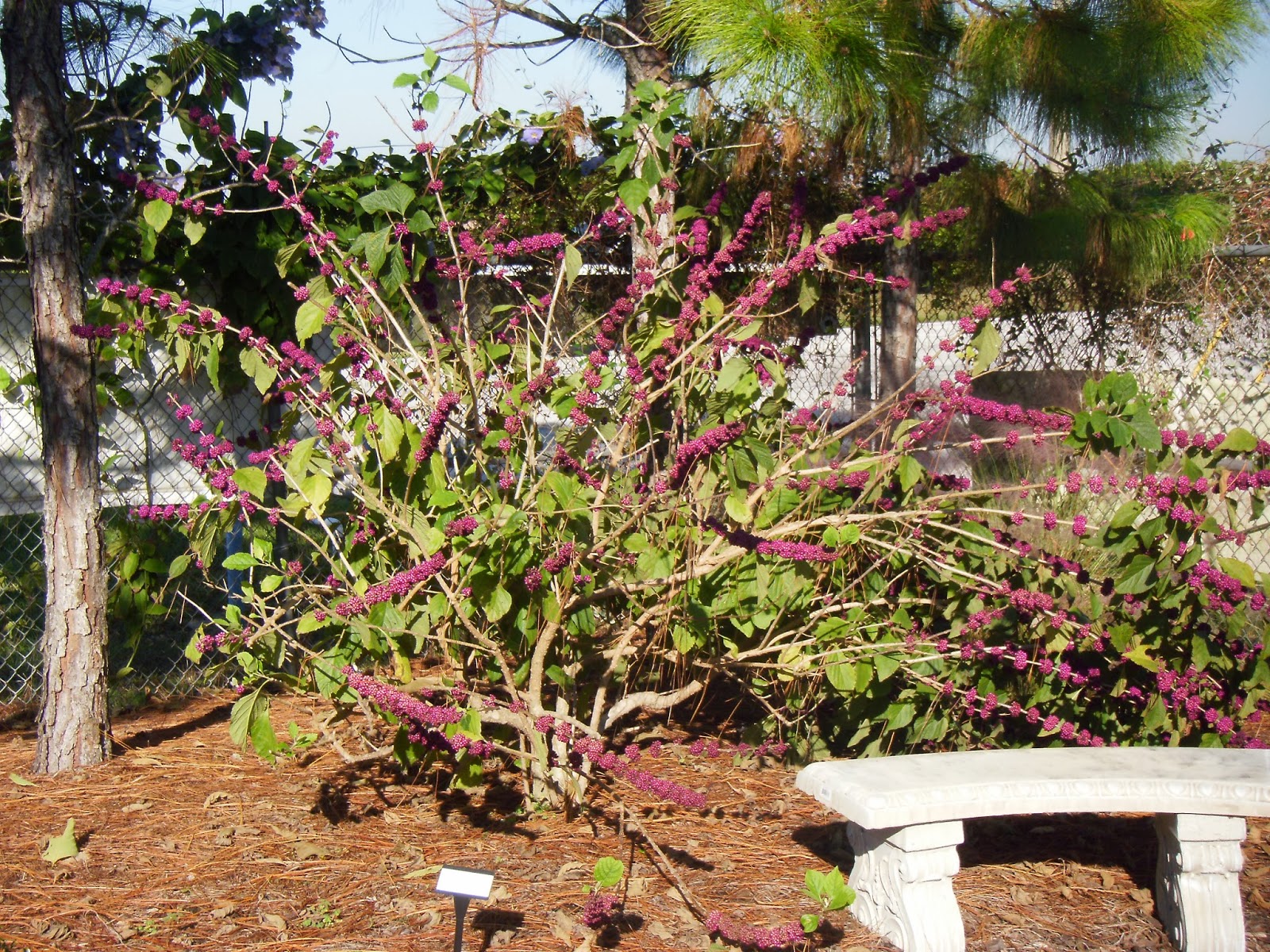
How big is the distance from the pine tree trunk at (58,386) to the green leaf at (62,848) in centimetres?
64

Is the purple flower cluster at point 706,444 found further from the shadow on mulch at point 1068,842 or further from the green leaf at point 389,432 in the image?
the shadow on mulch at point 1068,842

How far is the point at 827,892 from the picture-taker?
8.72 feet

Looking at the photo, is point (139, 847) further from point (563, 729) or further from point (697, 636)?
point (697, 636)

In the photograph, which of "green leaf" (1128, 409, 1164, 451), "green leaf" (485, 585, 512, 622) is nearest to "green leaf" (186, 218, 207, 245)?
"green leaf" (485, 585, 512, 622)

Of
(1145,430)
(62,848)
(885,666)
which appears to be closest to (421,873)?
(62,848)

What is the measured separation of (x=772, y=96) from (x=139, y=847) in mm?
3286

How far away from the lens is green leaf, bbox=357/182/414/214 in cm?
334

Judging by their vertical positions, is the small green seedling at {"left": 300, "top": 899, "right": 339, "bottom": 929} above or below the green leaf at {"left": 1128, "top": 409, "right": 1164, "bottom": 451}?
below

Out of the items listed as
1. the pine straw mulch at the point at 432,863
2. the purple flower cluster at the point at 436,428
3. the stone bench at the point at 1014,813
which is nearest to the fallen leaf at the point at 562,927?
the pine straw mulch at the point at 432,863

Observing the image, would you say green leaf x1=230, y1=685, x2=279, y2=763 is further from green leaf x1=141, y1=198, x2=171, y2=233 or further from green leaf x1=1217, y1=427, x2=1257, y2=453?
green leaf x1=1217, y1=427, x2=1257, y2=453

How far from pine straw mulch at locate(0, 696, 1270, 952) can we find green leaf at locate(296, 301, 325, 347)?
1.42 metres

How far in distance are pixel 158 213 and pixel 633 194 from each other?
66.3 inches

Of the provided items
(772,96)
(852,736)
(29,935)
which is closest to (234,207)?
(772,96)

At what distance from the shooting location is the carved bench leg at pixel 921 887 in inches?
104
